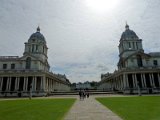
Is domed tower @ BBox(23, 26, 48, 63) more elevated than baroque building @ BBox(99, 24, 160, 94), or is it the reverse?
domed tower @ BBox(23, 26, 48, 63)

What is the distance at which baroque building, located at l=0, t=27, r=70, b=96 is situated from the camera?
197 feet

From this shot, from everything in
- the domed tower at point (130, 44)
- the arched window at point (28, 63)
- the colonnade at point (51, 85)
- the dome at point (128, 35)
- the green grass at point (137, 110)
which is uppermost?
the dome at point (128, 35)

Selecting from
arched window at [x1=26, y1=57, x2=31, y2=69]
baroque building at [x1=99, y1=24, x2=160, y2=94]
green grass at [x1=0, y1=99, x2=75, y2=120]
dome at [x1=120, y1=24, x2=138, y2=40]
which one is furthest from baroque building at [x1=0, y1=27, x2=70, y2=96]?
dome at [x1=120, y1=24, x2=138, y2=40]

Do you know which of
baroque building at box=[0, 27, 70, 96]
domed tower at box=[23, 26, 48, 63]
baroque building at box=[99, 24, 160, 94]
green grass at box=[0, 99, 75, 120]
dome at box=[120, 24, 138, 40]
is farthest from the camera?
dome at box=[120, 24, 138, 40]

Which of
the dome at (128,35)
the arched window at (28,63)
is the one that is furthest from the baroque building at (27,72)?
the dome at (128,35)

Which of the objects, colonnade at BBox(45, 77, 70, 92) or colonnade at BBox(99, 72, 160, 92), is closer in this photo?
colonnade at BBox(99, 72, 160, 92)

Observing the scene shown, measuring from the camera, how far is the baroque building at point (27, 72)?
6014 cm

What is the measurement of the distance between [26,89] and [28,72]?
268 inches

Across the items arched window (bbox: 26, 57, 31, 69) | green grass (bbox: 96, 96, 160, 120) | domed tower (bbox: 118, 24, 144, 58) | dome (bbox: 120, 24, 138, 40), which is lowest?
green grass (bbox: 96, 96, 160, 120)

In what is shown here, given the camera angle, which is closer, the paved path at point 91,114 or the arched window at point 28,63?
the paved path at point 91,114

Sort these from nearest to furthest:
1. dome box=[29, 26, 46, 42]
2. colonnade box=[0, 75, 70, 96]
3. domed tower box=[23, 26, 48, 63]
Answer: colonnade box=[0, 75, 70, 96] → domed tower box=[23, 26, 48, 63] → dome box=[29, 26, 46, 42]

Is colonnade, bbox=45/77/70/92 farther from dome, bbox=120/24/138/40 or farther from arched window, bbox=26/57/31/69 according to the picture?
dome, bbox=120/24/138/40

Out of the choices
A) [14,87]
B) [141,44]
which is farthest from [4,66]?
[141,44]

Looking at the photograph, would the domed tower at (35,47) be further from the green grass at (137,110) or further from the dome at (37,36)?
the green grass at (137,110)
